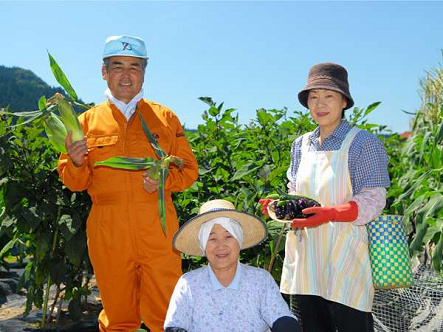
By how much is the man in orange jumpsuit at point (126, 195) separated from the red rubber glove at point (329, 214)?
0.78 metres

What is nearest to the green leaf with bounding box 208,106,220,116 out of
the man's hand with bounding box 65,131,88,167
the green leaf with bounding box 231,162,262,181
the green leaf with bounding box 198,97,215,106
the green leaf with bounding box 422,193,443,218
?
the green leaf with bounding box 198,97,215,106

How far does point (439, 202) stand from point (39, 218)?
8.17 ft

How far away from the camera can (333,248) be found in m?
2.24

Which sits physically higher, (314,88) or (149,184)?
(314,88)

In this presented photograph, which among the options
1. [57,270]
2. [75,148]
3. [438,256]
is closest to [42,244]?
[57,270]

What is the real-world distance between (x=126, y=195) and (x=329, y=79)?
1072mm

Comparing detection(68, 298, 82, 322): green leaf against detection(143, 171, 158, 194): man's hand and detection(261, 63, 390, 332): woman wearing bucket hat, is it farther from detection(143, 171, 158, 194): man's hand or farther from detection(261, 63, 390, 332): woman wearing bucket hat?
detection(261, 63, 390, 332): woman wearing bucket hat

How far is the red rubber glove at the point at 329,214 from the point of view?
6.86ft

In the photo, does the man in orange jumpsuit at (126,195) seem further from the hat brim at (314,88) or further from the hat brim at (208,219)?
the hat brim at (314,88)

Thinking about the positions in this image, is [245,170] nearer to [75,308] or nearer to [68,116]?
[68,116]

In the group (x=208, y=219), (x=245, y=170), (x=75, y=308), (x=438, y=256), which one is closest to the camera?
(x=208, y=219)

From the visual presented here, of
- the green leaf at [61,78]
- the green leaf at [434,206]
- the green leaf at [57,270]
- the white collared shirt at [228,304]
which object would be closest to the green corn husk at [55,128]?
the green leaf at [61,78]

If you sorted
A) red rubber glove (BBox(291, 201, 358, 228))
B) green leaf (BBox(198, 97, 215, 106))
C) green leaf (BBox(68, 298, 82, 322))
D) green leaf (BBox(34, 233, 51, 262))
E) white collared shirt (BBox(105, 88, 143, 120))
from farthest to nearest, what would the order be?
green leaf (BBox(68, 298, 82, 322)), green leaf (BBox(198, 97, 215, 106)), green leaf (BBox(34, 233, 51, 262)), white collared shirt (BBox(105, 88, 143, 120)), red rubber glove (BBox(291, 201, 358, 228))

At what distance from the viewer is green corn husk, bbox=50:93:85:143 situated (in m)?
2.38
